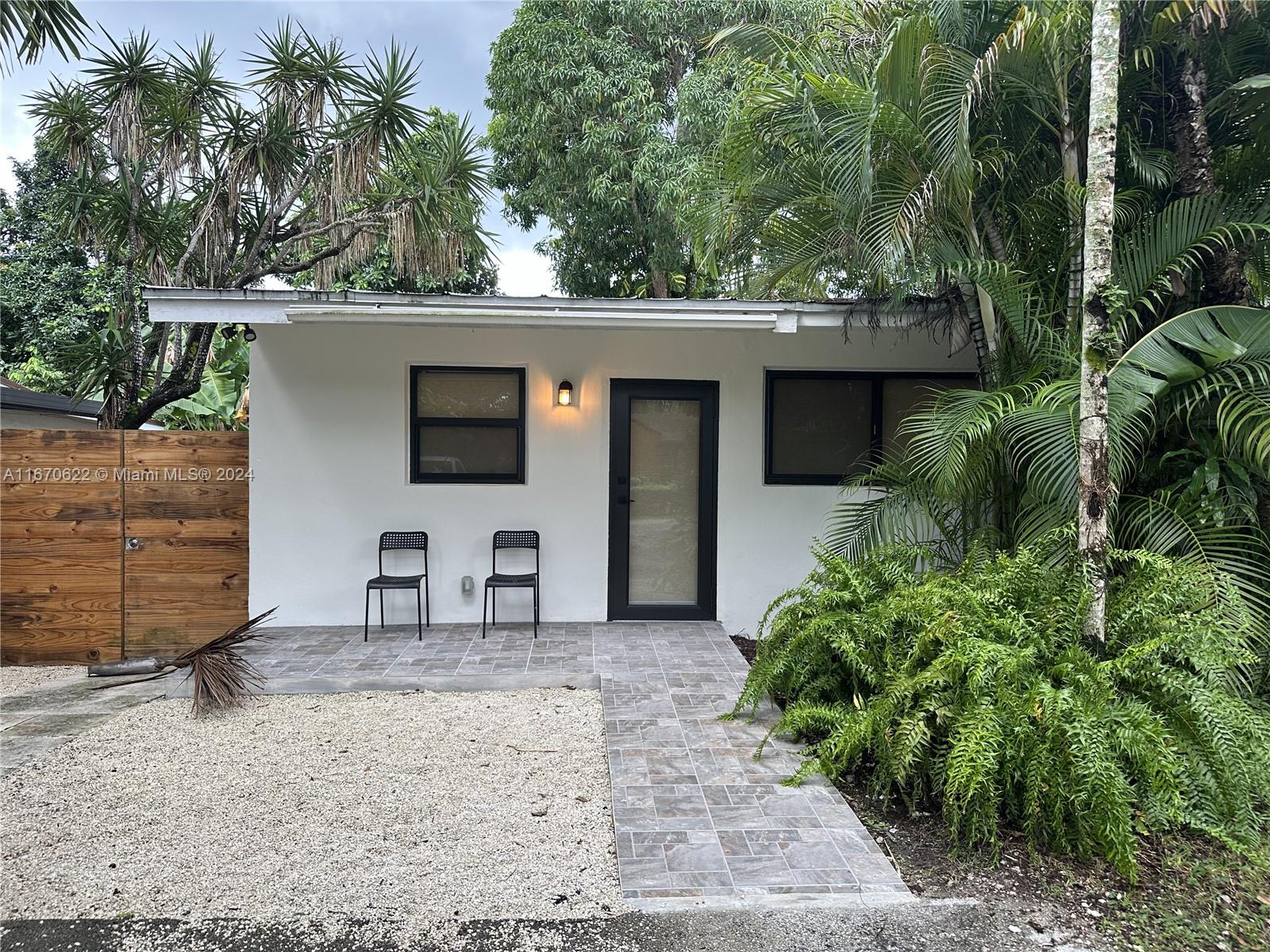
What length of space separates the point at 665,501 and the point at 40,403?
7115 mm

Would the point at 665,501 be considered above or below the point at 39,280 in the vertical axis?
below

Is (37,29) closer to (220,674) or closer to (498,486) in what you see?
(498,486)

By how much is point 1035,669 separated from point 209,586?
5.80 metres

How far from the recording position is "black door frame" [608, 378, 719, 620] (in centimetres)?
576

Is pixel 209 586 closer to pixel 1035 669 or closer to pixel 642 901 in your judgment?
pixel 642 901

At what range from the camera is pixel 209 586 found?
549 centimetres

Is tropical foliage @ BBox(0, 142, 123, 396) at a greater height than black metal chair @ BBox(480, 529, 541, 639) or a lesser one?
greater

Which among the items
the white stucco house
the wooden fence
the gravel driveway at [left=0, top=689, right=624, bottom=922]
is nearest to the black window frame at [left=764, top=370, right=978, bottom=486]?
the white stucco house

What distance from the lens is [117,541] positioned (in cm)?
529

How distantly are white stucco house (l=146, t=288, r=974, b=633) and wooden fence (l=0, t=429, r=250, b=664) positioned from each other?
0.31 meters

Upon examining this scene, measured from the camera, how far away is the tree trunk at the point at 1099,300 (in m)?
3.03

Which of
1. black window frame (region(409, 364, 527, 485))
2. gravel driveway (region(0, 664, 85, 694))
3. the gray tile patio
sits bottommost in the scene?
gravel driveway (region(0, 664, 85, 694))

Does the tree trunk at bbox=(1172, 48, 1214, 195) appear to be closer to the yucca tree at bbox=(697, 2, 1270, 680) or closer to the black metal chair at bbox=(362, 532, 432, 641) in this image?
the yucca tree at bbox=(697, 2, 1270, 680)

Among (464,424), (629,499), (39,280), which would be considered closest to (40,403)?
(464,424)
